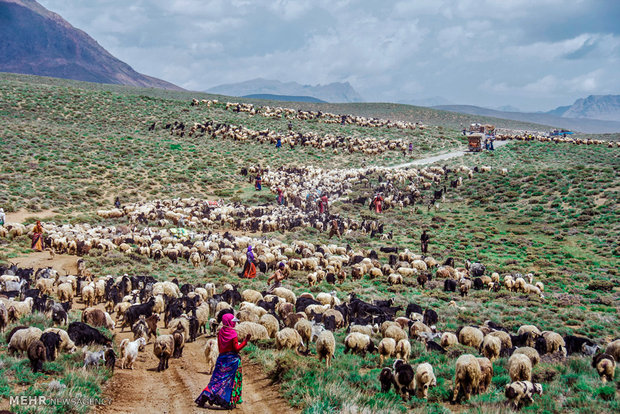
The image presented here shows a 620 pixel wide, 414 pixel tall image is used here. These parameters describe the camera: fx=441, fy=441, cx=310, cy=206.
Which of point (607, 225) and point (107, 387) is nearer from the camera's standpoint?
point (107, 387)

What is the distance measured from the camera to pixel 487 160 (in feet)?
163

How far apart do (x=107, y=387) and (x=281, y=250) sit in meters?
14.8

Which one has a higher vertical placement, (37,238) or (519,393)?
(519,393)

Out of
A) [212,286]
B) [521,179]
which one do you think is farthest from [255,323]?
[521,179]

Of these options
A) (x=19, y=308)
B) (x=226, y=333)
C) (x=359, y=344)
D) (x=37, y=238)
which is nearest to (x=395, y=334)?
(x=359, y=344)

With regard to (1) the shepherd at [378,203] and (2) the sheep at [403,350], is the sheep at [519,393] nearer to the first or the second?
(2) the sheep at [403,350]

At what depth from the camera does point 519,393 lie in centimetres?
764

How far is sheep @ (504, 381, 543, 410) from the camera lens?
7621mm

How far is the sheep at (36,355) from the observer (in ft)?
25.9

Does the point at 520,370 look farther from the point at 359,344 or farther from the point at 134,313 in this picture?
the point at 134,313

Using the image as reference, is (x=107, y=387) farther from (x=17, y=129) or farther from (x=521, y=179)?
(x=17, y=129)

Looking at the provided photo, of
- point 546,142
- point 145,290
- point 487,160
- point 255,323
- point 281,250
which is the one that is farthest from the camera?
point 546,142

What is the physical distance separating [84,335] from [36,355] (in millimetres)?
2103

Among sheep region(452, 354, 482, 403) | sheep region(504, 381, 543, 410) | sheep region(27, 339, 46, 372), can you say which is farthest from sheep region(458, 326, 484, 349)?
sheep region(27, 339, 46, 372)
